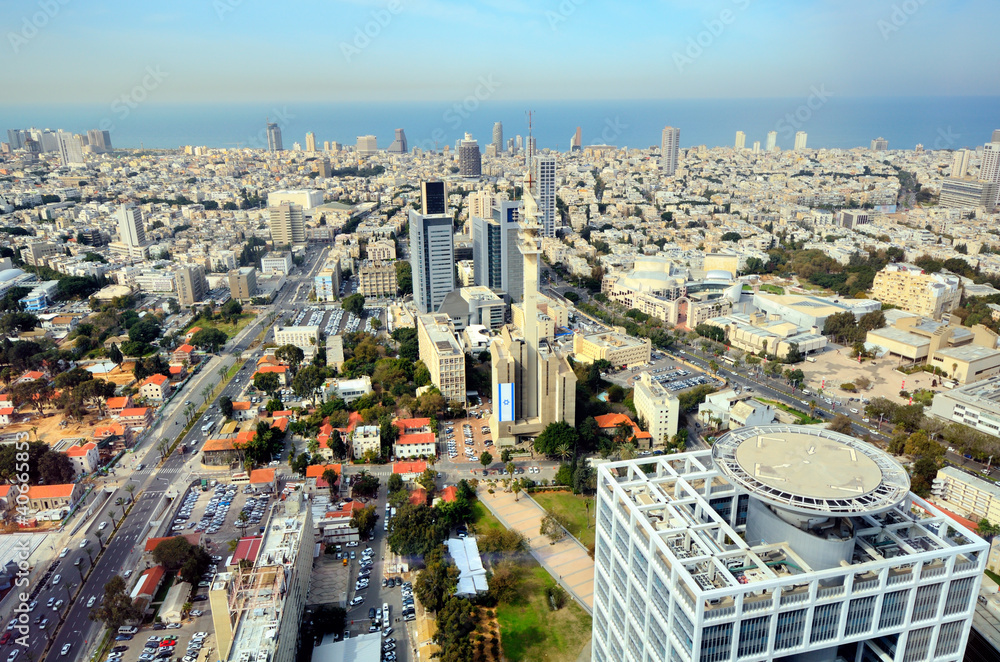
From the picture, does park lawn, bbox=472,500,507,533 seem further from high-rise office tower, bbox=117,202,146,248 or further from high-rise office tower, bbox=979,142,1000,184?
high-rise office tower, bbox=979,142,1000,184

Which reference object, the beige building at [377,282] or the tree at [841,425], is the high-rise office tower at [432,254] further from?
the tree at [841,425]

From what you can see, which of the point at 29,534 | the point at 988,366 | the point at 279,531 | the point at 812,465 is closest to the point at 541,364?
the point at 279,531

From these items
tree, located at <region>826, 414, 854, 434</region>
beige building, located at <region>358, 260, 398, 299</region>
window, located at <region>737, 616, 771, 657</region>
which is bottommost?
tree, located at <region>826, 414, 854, 434</region>

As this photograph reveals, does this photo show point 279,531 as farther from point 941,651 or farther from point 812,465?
Answer: point 941,651

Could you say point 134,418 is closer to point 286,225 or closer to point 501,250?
point 501,250

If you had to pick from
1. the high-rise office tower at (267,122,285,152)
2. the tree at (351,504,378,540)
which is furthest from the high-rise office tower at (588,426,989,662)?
the high-rise office tower at (267,122,285,152)
